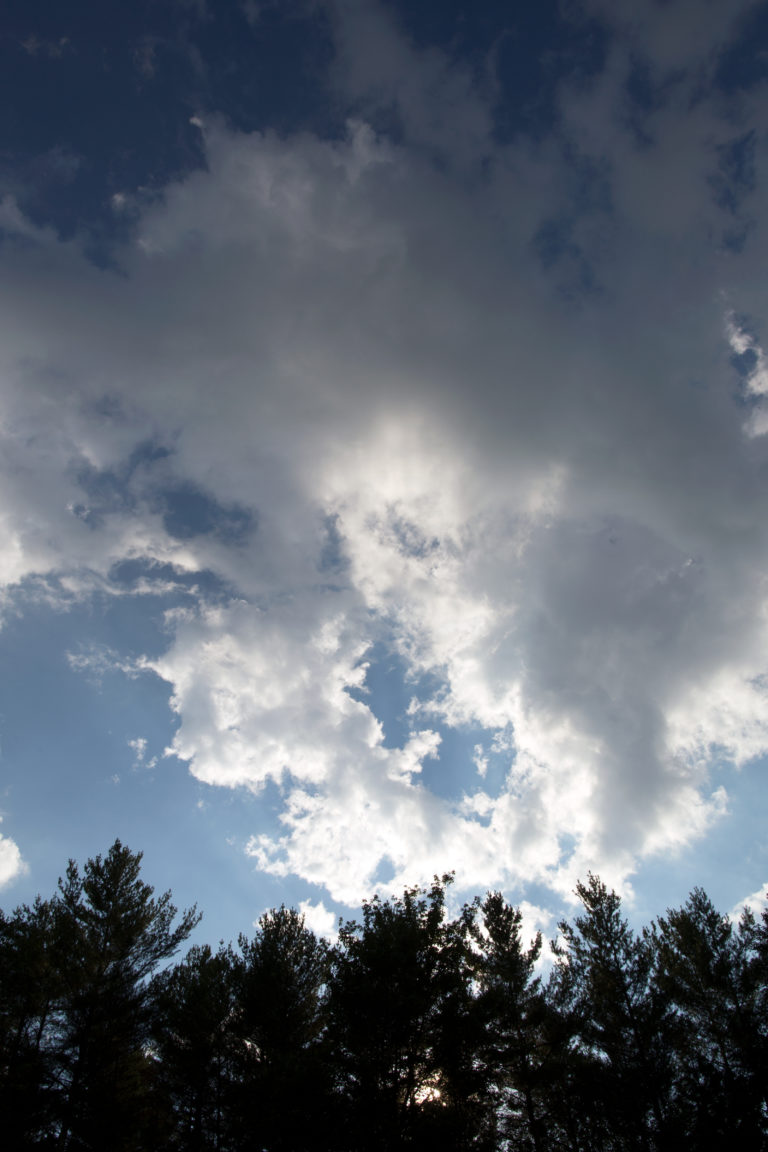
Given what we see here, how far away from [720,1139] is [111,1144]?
15527 mm

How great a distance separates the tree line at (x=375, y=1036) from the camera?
13.9m

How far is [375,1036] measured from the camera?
14227mm

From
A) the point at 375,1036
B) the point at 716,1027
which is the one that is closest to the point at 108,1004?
the point at 375,1036

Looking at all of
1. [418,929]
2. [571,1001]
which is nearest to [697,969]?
[571,1001]

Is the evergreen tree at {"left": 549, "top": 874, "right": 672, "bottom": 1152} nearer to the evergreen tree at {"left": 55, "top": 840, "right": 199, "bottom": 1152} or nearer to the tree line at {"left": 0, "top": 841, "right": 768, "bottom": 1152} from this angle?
the tree line at {"left": 0, "top": 841, "right": 768, "bottom": 1152}

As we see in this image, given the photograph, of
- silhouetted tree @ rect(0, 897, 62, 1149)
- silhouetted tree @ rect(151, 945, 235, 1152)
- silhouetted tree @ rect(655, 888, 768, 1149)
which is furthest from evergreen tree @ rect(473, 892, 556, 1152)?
silhouetted tree @ rect(0, 897, 62, 1149)

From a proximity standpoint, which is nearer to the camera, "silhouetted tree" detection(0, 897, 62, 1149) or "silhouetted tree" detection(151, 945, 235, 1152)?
"silhouetted tree" detection(0, 897, 62, 1149)

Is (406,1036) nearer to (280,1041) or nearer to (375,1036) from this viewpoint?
(375,1036)

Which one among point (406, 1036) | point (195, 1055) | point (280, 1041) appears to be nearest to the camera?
point (406, 1036)

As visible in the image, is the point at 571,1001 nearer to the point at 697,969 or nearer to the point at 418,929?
the point at 697,969

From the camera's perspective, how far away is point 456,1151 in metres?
12.4

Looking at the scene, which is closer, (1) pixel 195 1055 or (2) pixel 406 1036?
(2) pixel 406 1036

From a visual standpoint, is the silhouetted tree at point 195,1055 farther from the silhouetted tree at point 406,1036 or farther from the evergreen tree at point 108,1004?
the silhouetted tree at point 406,1036

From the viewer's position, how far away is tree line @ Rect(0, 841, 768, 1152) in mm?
13898
